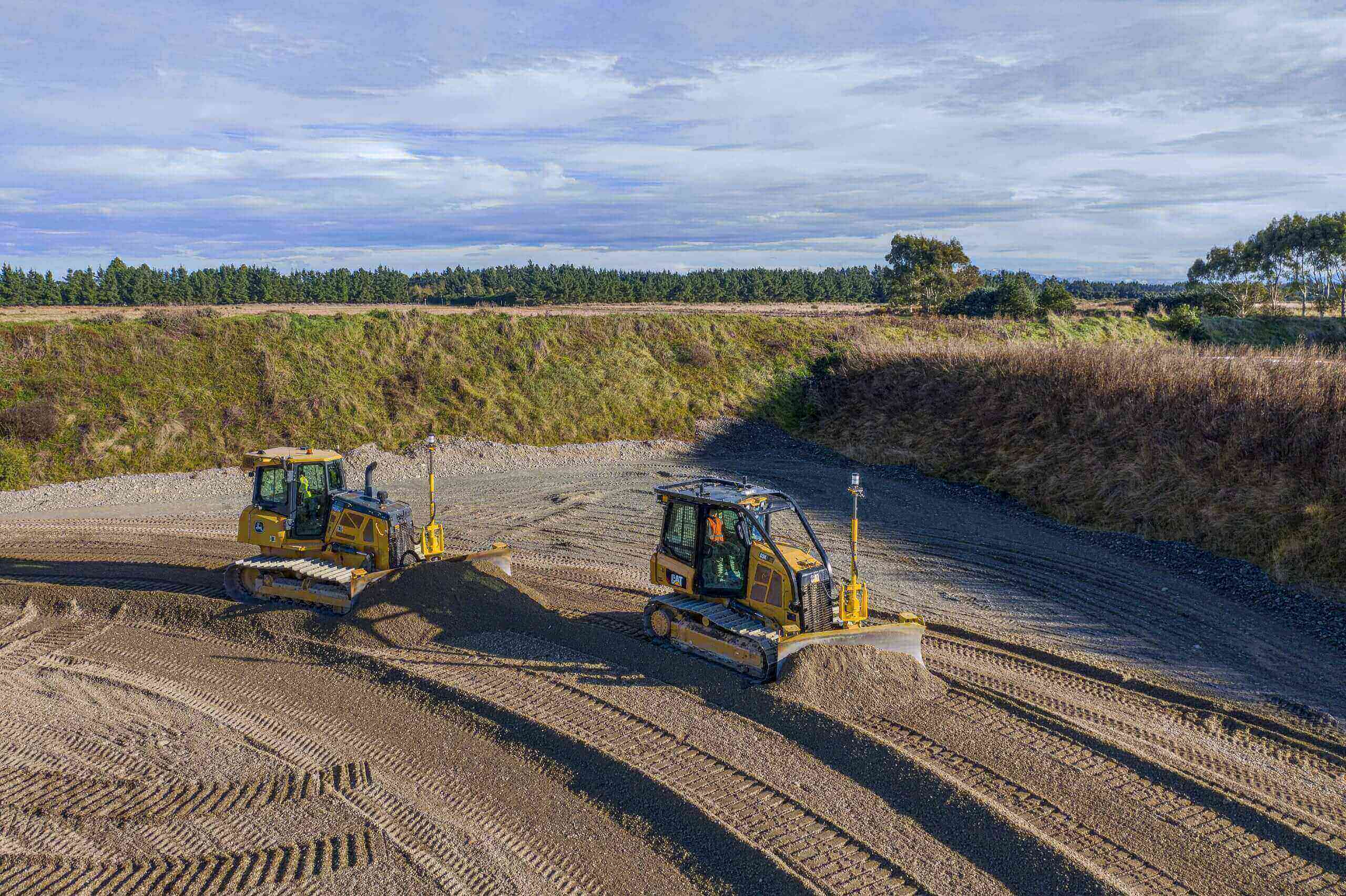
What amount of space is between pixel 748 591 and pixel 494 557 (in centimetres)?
506

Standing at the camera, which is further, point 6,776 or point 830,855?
point 6,776

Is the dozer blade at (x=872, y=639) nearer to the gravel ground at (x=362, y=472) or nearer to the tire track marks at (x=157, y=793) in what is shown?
the tire track marks at (x=157, y=793)

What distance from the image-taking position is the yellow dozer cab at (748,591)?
10633mm

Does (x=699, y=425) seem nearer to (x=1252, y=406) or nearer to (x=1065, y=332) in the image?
(x=1252, y=406)

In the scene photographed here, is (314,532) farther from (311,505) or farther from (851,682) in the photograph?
(851,682)

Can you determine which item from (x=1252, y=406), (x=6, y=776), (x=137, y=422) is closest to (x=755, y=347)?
(x=1252, y=406)

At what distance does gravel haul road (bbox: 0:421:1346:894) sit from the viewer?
7445mm

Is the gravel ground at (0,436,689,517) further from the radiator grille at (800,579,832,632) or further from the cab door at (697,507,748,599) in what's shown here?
the radiator grille at (800,579,832,632)

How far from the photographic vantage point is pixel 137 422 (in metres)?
25.5

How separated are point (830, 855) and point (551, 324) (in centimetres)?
3045

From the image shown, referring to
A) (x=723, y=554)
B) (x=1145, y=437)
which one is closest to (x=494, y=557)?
(x=723, y=554)

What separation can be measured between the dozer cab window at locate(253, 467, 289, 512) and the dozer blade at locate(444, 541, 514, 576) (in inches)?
119

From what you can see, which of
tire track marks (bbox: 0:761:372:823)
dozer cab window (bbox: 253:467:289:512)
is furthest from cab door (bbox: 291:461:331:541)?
tire track marks (bbox: 0:761:372:823)

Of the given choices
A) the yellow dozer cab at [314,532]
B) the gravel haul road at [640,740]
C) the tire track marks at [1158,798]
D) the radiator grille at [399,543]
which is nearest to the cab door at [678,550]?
the gravel haul road at [640,740]
